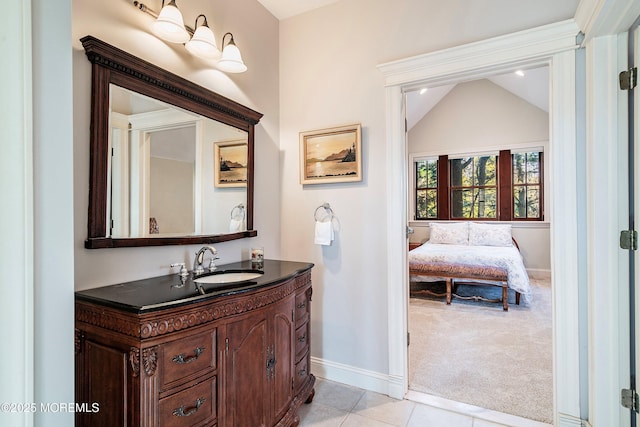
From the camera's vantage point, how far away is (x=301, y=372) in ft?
6.32

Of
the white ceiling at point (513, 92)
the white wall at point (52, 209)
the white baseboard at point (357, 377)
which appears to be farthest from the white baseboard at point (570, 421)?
Result: the white ceiling at point (513, 92)

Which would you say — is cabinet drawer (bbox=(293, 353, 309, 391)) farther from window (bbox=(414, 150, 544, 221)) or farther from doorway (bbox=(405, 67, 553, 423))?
→ window (bbox=(414, 150, 544, 221))

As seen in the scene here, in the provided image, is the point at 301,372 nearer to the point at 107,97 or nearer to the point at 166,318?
the point at 166,318

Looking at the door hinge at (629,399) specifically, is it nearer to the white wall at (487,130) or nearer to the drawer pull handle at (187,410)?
the drawer pull handle at (187,410)

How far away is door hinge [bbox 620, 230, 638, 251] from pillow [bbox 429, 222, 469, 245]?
171 inches

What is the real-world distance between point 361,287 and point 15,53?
6.84 feet

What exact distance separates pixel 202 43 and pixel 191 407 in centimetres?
181

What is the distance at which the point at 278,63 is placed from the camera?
2.60 m

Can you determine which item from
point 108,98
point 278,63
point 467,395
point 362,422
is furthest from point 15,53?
point 467,395

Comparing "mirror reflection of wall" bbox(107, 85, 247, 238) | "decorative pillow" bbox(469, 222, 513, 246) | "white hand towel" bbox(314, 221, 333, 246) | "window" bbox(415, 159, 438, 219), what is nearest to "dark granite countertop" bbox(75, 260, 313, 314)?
"mirror reflection of wall" bbox(107, 85, 247, 238)

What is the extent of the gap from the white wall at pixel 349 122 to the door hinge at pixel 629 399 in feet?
3.99

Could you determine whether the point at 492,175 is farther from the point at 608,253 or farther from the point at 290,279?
the point at 290,279

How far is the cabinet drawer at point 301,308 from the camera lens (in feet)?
6.14

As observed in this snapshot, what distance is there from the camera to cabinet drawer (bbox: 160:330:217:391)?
114 centimetres
